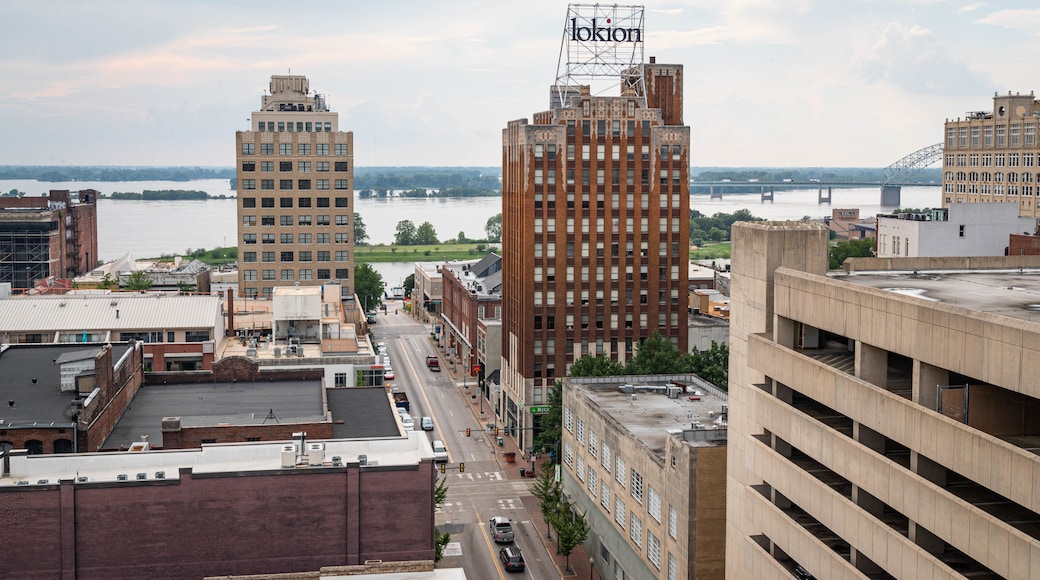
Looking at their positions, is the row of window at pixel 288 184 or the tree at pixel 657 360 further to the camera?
the row of window at pixel 288 184

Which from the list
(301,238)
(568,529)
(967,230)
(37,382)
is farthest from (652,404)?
(301,238)

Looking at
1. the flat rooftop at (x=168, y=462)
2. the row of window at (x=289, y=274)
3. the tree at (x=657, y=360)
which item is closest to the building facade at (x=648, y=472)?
the tree at (x=657, y=360)

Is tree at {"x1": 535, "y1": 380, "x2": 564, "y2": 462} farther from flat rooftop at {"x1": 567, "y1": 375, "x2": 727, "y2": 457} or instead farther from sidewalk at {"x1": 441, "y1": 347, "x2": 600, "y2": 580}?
flat rooftop at {"x1": 567, "y1": 375, "x2": 727, "y2": 457}

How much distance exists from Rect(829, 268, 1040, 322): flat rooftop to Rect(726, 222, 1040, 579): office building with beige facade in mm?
118

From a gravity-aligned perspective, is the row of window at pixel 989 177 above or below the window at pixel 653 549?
above

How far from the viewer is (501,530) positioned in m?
83.5

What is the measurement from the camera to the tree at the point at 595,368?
96.5 m

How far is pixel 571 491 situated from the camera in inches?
3258

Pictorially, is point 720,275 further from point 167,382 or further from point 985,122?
point 167,382

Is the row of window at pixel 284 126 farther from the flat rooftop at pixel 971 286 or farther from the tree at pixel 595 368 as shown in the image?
the flat rooftop at pixel 971 286

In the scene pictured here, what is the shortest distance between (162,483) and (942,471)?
106ft

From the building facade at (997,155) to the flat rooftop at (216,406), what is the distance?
113079mm

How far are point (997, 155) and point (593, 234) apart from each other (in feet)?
294

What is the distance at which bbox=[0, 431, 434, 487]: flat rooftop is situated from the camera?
5262 cm
